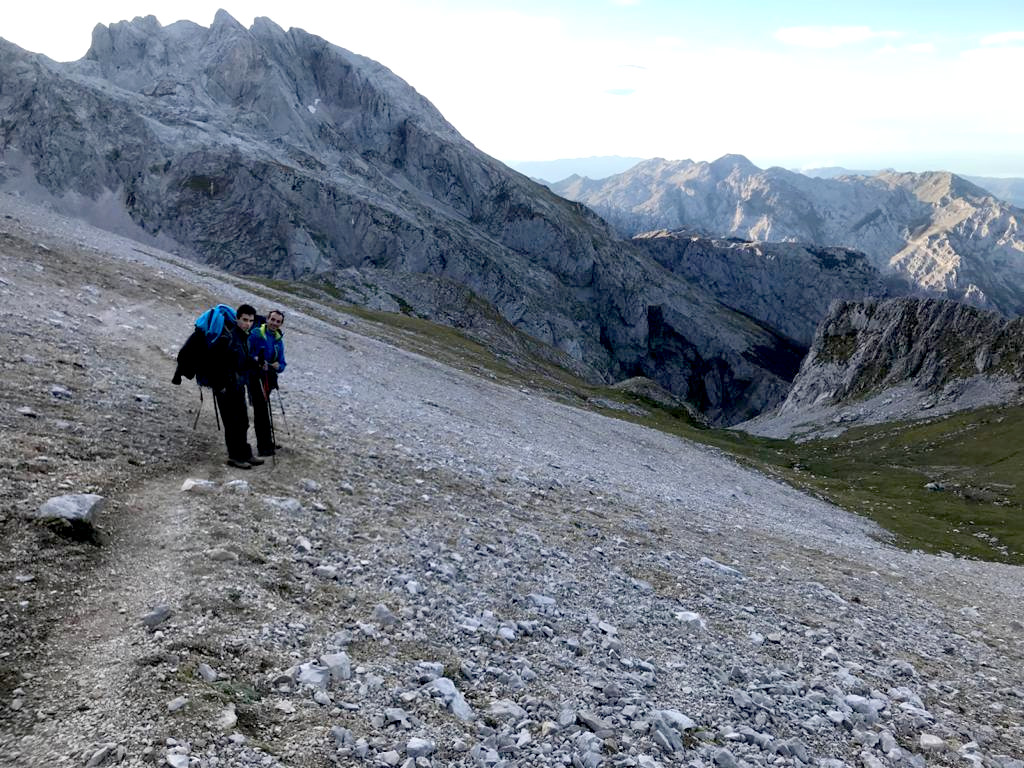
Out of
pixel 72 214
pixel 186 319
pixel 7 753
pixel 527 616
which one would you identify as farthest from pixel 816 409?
pixel 72 214

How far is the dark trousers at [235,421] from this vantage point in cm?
1459

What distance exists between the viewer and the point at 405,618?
1014 centimetres

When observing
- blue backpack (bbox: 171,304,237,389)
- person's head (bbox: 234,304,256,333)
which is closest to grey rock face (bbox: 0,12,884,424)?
person's head (bbox: 234,304,256,333)

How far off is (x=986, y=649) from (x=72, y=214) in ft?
500

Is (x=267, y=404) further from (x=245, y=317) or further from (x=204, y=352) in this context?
(x=245, y=317)

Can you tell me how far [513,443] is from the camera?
1230 inches

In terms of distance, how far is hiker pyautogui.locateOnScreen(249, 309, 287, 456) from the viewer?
611 inches

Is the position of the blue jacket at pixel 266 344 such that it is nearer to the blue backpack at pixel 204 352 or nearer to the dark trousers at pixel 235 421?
the blue backpack at pixel 204 352

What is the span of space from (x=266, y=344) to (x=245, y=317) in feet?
3.18

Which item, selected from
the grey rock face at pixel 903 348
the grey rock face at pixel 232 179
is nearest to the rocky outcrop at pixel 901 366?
the grey rock face at pixel 903 348

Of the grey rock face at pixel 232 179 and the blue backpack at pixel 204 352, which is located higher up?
the grey rock face at pixel 232 179

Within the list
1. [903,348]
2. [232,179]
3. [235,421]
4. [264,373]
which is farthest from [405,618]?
[232,179]

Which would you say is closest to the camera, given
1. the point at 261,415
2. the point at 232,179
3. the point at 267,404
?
the point at 261,415

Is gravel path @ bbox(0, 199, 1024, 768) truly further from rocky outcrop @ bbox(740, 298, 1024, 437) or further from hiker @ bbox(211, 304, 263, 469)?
rocky outcrop @ bbox(740, 298, 1024, 437)
